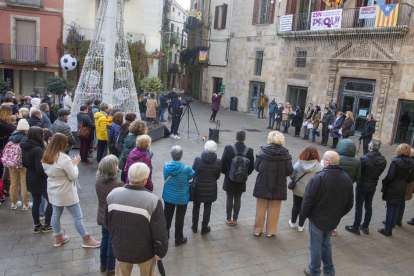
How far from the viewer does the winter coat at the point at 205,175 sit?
462 centimetres

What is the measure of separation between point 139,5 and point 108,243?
61.4 feet

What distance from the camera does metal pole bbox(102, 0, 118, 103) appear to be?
8.84m

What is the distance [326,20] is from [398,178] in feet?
41.6

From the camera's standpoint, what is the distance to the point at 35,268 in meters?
3.82

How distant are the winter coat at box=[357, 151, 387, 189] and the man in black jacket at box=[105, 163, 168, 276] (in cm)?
372

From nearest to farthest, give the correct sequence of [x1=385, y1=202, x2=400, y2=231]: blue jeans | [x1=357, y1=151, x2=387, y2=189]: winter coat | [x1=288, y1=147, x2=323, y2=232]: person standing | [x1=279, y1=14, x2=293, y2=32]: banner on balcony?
1. [x1=288, y1=147, x2=323, y2=232]: person standing
2. [x1=357, y1=151, x2=387, y2=189]: winter coat
3. [x1=385, y1=202, x2=400, y2=231]: blue jeans
4. [x1=279, y1=14, x2=293, y2=32]: banner on balcony

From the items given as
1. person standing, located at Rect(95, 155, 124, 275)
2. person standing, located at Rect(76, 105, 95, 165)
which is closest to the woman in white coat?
person standing, located at Rect(95, 155, 124, 275)

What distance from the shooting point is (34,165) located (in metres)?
4.41

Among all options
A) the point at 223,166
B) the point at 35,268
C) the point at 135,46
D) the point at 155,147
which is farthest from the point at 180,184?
the point at 135,46

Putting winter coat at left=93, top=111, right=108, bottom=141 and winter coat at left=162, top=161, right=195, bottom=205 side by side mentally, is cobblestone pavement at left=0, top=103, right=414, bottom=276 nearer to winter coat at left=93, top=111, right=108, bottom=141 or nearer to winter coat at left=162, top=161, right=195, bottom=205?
winter coat at left=162, top=161, right=195, bottom=205

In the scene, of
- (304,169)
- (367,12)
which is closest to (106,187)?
(304,169)

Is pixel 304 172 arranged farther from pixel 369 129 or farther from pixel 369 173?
pixel 369 129

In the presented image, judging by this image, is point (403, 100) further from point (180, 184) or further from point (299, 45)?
point (180, 184)

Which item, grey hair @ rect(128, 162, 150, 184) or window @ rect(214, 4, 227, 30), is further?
window @ rect(214, 4, 227, 30)
